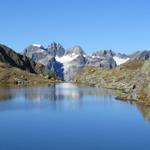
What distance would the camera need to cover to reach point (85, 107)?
131625mm

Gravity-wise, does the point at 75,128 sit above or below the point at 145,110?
below

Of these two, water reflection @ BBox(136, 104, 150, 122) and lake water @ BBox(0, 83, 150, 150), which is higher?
water reflection @ BBox(136, 104, 150, 122)

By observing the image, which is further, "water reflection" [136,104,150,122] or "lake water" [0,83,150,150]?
"water reflection" [136,104,150,122]

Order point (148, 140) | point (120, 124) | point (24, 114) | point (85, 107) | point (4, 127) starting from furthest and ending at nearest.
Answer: point (85, 107) < point (24, 114) < point (120, 124) < point (4, 127) < point (148, 140)

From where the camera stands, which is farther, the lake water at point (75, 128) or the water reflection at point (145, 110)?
the water reflection at point (145, 110)

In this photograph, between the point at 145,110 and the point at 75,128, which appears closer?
the point at 75,128

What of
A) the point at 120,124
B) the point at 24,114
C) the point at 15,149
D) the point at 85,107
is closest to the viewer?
the point at 15,149

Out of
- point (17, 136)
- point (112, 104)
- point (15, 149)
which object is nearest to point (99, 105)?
point (112, 104)

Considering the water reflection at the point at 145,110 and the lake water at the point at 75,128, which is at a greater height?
the water reflection at the point at 145,110

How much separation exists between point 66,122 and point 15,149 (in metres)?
29.9

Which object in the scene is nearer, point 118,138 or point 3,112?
point 118,138

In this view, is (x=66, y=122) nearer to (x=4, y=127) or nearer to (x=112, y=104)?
(x=4, y=127)

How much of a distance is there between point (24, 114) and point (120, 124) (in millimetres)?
26708

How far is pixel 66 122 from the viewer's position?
95125 mm
